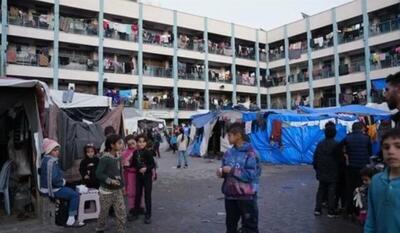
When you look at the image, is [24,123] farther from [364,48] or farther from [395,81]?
[364,48]

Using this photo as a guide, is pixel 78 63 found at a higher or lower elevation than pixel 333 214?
higher

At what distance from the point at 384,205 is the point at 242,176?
232 centimetres

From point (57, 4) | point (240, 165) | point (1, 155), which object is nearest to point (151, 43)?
point (57, 4)

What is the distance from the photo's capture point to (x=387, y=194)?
2805mm

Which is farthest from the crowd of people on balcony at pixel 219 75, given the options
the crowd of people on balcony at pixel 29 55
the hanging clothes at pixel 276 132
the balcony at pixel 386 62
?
the hanging clothes at pixel 276 132

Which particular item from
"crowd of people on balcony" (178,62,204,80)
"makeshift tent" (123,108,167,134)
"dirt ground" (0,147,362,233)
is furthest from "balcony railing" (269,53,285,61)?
"dirt ground" (0,147,362,233)

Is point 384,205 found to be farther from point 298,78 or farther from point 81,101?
point 298,78

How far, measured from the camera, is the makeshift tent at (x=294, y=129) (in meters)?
19.6

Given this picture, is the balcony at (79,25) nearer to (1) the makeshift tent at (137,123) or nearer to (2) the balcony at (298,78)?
(1) the makeshift tent at (137,123)

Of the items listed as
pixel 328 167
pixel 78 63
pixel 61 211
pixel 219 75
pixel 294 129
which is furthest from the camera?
pixel 219 75

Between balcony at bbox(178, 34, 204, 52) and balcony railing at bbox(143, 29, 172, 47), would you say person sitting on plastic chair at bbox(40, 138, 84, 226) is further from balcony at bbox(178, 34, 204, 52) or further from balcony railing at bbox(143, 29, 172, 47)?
balcony at bbox(178, 34, 204, 52)

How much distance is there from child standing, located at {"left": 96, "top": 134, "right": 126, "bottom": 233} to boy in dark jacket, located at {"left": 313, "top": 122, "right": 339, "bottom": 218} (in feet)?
13.0

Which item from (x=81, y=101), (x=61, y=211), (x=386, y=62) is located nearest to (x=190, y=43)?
(x=386, y=62)

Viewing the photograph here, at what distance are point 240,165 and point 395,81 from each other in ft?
6.58
